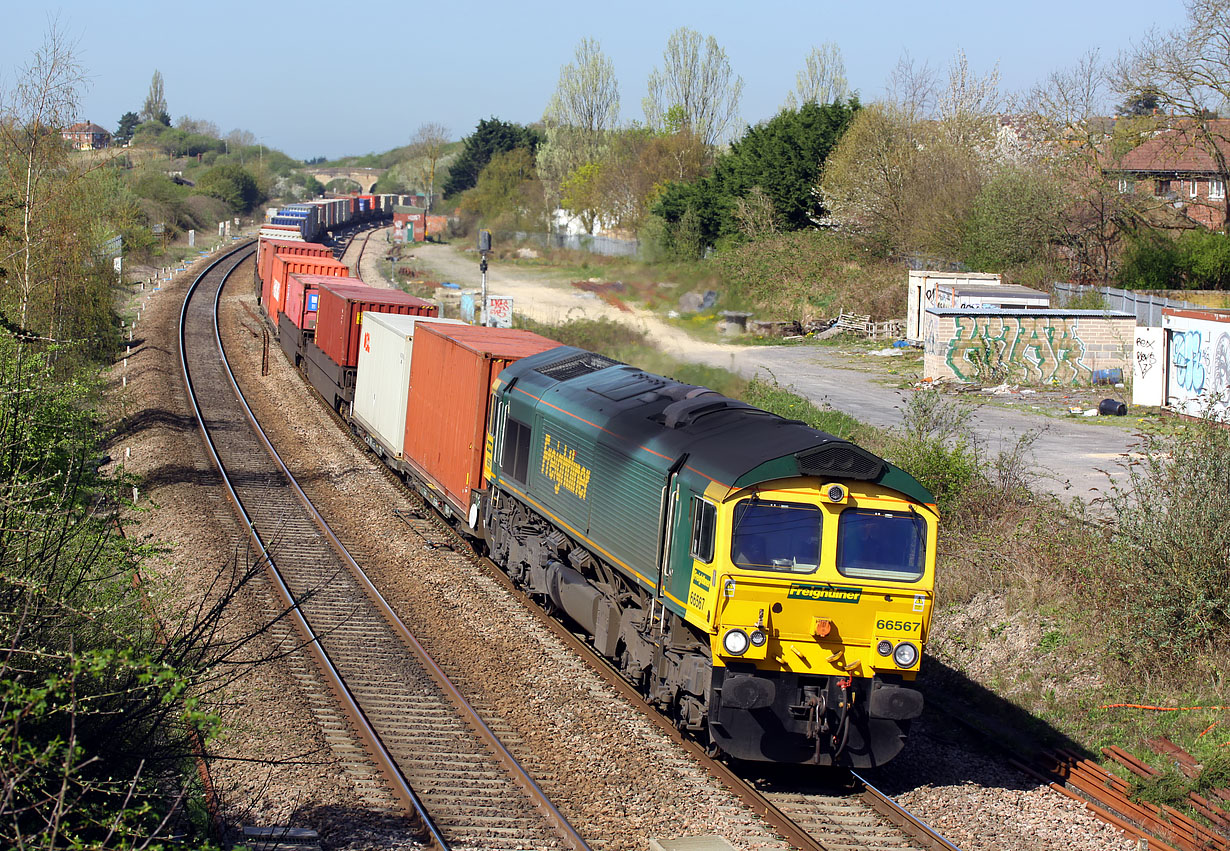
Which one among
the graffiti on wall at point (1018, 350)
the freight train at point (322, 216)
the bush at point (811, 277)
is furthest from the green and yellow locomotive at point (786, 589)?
the freight train at point (322, 216)

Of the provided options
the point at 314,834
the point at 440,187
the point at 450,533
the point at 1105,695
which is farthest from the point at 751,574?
the point at 440,187

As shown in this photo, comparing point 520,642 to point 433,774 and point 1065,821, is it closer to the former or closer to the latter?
→ point 433,774

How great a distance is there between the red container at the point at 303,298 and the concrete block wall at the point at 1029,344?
17988 mm

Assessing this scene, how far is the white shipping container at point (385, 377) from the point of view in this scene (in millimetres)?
21469

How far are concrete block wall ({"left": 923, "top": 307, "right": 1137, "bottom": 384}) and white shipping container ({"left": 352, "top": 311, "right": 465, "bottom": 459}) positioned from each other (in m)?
14.7

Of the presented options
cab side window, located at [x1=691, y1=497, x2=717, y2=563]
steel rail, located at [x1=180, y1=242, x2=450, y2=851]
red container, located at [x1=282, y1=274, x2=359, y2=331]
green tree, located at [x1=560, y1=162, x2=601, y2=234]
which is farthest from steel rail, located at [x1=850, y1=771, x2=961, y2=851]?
green tree, located at [x1=560, y1=162, x2=601, y2=234]

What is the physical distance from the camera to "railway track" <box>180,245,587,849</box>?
9.47m

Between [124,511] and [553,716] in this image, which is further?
[124,511]

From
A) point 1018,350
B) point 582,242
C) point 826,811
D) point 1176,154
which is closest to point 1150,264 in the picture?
point 1176,154

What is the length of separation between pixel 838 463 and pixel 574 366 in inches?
249

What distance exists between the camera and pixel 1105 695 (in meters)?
12.1

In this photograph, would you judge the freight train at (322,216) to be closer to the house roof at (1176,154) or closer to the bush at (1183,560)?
the house roof at (1176,154)

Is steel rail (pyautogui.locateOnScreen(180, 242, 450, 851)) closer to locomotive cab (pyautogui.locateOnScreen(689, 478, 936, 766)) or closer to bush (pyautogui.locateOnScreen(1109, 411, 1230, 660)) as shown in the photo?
locomotive cab (pyautogui.locateOnScreen(689, 478, 936, 766))

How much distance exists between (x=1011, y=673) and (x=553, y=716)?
569cm
